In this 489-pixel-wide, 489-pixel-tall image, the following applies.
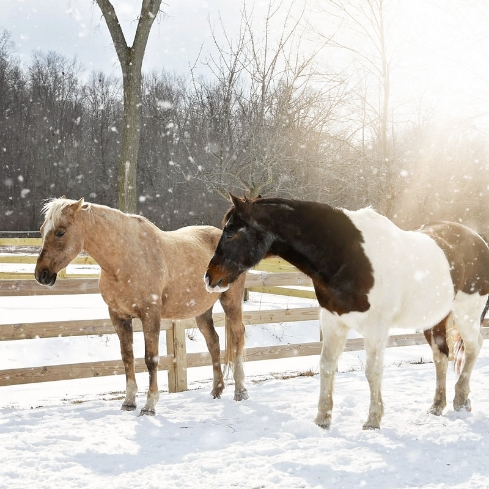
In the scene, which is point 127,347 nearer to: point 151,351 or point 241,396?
point 151,351

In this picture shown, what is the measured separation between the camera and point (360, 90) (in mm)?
12242

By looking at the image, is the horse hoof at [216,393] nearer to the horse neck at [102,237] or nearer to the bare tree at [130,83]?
the horse neck at [102,237]

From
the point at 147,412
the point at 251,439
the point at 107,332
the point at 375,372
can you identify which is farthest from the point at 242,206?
the point at 107,332

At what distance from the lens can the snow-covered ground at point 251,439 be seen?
2.89 m

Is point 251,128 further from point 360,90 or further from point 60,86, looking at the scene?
point 60,86

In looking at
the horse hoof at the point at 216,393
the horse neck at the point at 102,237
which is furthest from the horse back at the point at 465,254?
the horse neck at the point at 102,237

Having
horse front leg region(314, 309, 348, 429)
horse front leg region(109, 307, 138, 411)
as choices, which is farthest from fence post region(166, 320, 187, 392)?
horse front leg region(314, 309, 348, 429)

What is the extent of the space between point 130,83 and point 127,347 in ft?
18.7

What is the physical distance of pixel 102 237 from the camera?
4.20 metres

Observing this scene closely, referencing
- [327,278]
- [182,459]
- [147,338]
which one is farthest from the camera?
[147,338]

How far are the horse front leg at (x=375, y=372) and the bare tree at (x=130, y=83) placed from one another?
19.0ft

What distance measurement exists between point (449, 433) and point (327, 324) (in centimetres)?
114

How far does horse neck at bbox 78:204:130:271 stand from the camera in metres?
4.15

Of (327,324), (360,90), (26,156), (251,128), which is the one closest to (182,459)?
(327,324)
